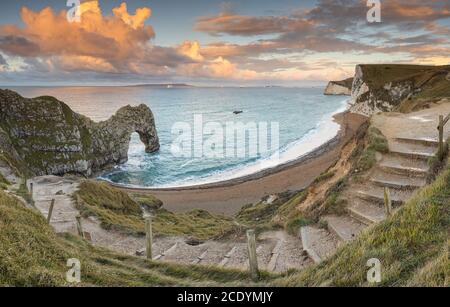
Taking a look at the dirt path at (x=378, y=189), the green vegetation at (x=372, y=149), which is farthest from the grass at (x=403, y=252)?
the green vegetation at (x=372, y=149)

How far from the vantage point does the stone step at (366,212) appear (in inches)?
555

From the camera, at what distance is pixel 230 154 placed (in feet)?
217

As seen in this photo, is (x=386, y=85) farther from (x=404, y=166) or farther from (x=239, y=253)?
(x=239, y=253)

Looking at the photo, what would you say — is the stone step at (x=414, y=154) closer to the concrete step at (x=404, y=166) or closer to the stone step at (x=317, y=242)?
the concrete step at (x=404, y=166)

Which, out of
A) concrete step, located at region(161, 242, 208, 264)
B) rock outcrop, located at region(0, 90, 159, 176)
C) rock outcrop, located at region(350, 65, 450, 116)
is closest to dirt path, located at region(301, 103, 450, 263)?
concrete step, located at region(161, 242, 208, 264)

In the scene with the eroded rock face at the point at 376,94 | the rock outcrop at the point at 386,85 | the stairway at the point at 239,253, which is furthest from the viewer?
Answer: the eroded rock face at the point at 376,94

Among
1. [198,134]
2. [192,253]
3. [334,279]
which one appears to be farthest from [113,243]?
[198,134]

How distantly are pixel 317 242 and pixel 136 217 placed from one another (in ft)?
54.8

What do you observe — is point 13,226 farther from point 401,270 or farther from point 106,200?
point 106,200

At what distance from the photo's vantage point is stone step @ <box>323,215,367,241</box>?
14048 mm

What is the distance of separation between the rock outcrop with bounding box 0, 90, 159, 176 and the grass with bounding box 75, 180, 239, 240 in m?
22.0

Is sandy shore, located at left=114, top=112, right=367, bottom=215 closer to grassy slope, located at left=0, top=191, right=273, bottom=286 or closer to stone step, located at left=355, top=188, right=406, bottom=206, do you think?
stone step, located at left=355, top=188, right=406, bottom=206

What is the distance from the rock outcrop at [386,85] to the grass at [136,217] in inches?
2555

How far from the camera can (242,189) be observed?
146 feet
